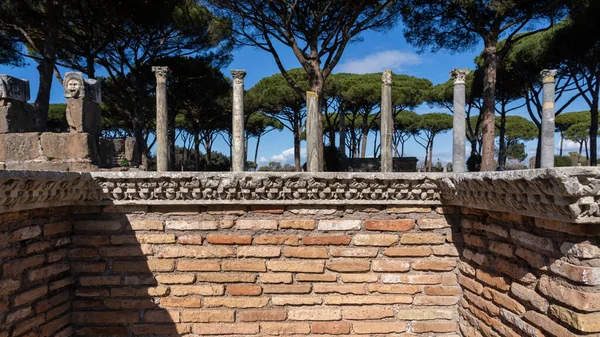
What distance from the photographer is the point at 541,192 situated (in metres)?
1.61

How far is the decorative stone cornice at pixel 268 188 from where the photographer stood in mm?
2465

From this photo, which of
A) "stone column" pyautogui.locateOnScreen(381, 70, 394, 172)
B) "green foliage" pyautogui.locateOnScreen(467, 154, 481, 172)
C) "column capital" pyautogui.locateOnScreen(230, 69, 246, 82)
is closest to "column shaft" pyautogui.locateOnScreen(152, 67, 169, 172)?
"column capital" pyautogui.locateOnScreen(230, 69, 246, 82)

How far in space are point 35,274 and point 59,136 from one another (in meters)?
1.99

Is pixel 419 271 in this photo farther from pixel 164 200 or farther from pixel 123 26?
pixel 123 26

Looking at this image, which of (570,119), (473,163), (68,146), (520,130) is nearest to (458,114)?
(68,146)

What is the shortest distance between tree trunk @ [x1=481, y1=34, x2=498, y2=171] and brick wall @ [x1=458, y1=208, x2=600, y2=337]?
29.5 ft

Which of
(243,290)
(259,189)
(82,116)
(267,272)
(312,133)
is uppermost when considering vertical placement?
(312,133)

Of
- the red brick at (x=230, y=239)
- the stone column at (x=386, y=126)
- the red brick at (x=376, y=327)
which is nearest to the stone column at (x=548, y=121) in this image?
the stone column at (x=386, y=126)

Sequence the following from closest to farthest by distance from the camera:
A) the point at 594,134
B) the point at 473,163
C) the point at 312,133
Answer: the point at 312,133 → the point at 594,134 → the point at 473,163

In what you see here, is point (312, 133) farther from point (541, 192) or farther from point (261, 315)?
point (541, 192)

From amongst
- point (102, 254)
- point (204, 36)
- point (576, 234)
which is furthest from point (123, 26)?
point (576, 234)

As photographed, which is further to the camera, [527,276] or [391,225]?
[391,225]

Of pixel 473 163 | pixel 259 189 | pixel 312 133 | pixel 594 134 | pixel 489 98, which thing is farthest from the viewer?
pixel 473 163

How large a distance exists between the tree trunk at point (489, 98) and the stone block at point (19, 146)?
34.1 feet
